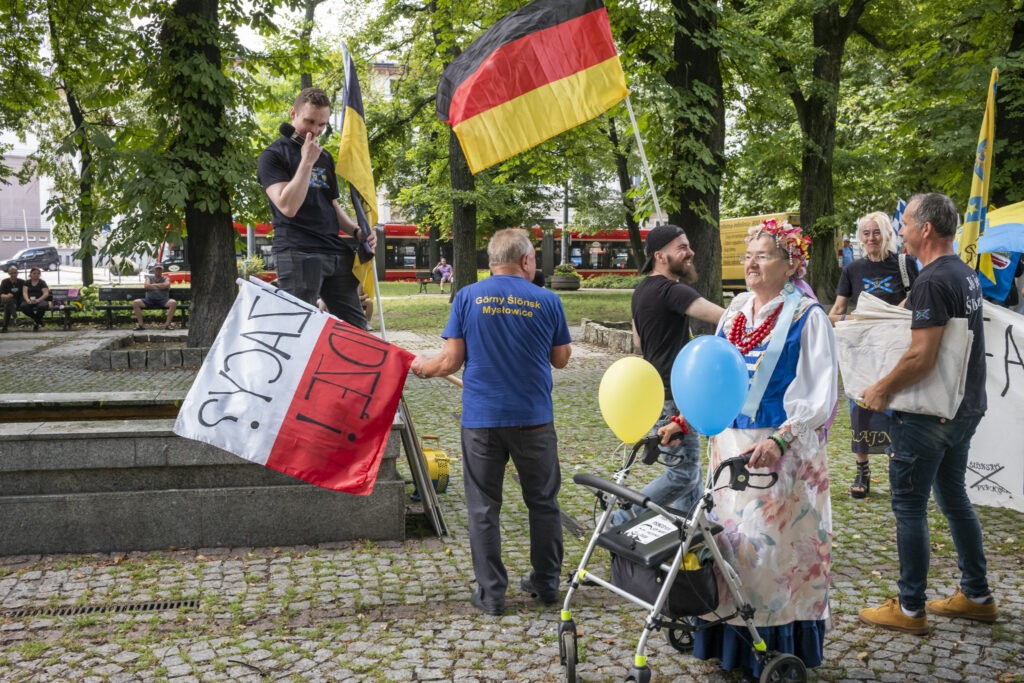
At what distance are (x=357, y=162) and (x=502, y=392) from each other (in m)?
2.37

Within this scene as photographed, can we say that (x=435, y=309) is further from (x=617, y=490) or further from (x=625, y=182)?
(x=617, y=490)

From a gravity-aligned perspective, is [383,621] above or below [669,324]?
below

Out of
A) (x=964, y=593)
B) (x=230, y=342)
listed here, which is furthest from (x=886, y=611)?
(x=230, y=342)

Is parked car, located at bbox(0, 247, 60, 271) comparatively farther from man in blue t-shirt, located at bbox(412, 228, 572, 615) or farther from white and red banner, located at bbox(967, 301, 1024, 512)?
white and red banner, located at bbox(967, 301, 1024, 512)

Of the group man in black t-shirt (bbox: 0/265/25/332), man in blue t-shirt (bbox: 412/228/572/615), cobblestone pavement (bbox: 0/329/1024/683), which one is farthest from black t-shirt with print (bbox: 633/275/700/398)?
man in black t-shirt (bbox: 0/265/25/332)

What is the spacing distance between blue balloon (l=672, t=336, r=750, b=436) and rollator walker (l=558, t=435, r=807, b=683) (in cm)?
20

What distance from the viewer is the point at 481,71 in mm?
6395

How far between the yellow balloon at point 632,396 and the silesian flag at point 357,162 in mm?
2672

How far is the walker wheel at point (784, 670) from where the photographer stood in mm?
3637

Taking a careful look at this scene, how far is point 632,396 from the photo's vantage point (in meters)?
4.16

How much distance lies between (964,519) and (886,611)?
595 millimetres

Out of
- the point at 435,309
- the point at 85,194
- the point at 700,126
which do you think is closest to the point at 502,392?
the point at 700,126

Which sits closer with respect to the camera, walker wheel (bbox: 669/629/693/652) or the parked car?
walker wheel (bbox: 669/629/693/652)

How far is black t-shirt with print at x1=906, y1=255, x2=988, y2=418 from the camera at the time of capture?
4211 mm
